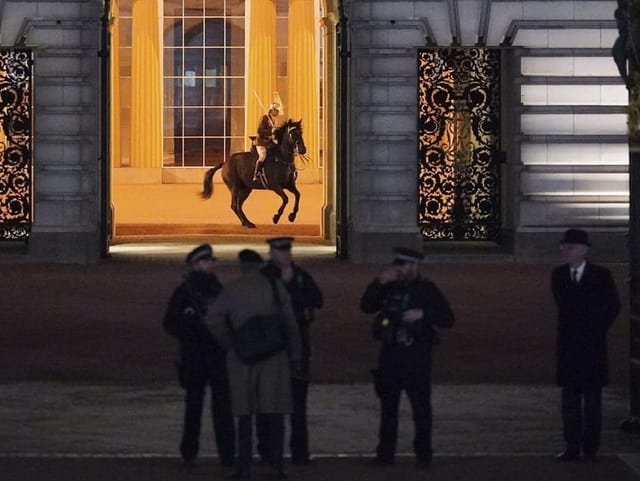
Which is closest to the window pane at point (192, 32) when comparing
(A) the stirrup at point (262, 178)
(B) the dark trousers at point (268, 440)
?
(A) the stirrup at point (262, 178)

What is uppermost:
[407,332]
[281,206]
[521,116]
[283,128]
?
[521,116]

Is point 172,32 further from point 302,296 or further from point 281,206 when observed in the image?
point 302,296

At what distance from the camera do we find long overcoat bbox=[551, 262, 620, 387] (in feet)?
49.4

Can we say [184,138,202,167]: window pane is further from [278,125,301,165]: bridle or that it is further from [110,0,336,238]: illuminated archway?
[278,125,301,165]: bridle

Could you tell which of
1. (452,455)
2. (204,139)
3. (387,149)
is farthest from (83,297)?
(204,139)

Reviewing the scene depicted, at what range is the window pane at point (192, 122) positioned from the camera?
201 feet

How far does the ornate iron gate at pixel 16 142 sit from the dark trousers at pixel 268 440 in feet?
63.6

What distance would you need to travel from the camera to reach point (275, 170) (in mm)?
41594

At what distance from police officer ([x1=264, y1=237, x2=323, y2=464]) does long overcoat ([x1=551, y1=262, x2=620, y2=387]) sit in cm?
171

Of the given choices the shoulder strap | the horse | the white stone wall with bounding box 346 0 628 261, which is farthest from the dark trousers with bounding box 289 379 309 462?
the horse

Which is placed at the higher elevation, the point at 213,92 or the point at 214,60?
the point at 214,60

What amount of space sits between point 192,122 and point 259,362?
156ft

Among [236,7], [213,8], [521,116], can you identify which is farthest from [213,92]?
[521,116]

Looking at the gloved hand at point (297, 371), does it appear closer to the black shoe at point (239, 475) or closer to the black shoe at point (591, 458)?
the black shoe at point (239, 475)
